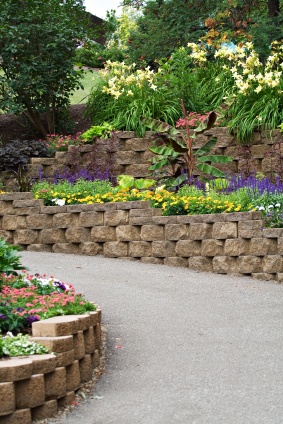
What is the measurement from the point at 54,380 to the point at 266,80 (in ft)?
30.0

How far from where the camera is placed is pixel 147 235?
10.4 metres

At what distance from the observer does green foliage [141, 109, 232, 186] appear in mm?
11945

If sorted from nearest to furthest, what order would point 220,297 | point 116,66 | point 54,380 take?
1. point 54,380
2. point 220,297
3. point 116,66

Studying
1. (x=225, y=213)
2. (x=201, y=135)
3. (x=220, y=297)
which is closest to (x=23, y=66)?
(x=201, y=135)

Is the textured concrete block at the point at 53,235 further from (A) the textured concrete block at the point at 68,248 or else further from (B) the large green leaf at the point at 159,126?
(B) the large green leaf at the point at 159,126

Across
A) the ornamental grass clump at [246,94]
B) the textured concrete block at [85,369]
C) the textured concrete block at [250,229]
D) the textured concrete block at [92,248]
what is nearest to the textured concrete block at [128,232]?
the textured concrete block at [92,248]

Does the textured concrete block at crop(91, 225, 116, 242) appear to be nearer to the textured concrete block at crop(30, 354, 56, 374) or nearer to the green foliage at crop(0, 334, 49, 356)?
the green foliage at crop(0, 334, 49, 356)

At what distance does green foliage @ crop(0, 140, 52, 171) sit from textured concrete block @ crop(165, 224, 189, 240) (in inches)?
154

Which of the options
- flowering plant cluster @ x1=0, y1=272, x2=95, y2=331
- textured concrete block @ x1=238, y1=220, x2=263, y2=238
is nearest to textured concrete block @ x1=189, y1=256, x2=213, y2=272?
textured concrete block @ x1=238, y1=220, x2=263, y2=238

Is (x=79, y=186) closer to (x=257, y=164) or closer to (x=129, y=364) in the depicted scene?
(x=257, y=164)

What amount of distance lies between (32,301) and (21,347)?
1.06m

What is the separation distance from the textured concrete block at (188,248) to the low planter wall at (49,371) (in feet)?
14.3

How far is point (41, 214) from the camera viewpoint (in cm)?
1127

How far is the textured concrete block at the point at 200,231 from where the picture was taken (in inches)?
391
